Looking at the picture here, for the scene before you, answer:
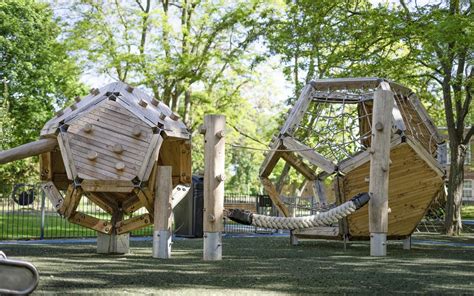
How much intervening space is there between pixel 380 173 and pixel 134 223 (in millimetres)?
4823

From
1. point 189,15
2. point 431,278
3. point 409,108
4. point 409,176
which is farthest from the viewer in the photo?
point 189,15

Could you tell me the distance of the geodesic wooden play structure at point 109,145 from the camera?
12.1m

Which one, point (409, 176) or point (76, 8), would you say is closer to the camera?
point (409, 176)

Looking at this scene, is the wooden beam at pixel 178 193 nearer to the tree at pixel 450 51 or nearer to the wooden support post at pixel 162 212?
the wooden support post at pixel 162 212

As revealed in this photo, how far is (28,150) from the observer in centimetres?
1245

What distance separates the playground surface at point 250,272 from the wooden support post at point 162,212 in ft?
0.94

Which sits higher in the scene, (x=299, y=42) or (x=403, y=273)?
(x=299, y=42)

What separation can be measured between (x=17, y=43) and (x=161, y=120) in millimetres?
30501

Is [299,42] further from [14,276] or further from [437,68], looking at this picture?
[14,276]

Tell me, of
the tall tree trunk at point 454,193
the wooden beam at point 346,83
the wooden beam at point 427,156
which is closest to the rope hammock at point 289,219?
the wooden beam at point 427,156

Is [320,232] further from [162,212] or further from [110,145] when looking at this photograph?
[110,145]

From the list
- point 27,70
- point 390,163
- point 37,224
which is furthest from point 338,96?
point 27,70

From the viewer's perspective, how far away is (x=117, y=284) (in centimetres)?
838

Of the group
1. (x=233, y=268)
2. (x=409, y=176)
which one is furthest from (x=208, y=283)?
(x=409, y=176)
